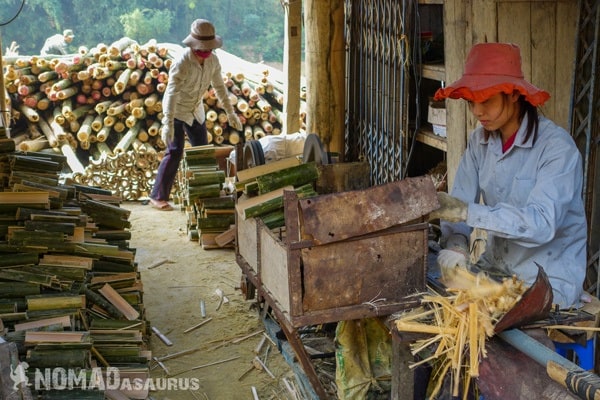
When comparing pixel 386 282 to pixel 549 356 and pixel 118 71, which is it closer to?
pixel 549 356

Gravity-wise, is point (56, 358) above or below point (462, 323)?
below

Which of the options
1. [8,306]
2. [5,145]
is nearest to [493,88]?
[8,306]

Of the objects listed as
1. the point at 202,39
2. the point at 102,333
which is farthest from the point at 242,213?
the point at 202,39

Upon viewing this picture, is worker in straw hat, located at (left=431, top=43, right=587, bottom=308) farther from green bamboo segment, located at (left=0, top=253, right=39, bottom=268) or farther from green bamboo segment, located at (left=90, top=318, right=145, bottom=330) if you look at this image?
green bamboo segment, located at (left=0, top=253, right=39, bottom=268)

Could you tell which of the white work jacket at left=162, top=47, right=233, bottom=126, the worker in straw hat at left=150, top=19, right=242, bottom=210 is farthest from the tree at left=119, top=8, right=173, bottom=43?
the white work jacket at left=162, top=47, right=233, bottom=126

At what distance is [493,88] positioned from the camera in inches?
142

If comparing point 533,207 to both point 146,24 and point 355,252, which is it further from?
point 146,24

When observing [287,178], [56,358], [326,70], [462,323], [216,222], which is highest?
[326,70]

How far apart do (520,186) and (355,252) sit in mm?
916

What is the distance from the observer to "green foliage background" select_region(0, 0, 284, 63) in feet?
92.8

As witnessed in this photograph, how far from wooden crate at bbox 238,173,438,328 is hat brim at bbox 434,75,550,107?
0.48 m

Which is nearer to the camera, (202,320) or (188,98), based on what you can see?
(202,320)

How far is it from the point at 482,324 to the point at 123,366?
304 centimetres

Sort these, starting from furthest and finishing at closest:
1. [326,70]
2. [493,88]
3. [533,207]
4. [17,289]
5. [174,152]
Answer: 1. [174,152]
2. [326,70]
3. [17,289]
4. [493,88]
5. [533,207]
